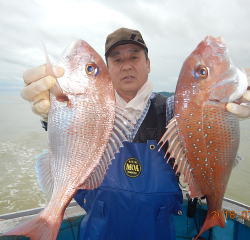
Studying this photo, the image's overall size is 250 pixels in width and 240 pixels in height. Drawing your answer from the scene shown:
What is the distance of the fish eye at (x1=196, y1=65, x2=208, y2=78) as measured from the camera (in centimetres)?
151

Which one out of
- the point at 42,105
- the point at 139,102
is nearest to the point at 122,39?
the point at 139,102

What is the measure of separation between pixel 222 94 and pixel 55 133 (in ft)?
4.63

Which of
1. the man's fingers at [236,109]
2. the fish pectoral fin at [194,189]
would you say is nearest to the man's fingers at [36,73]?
the man's fingers at [236,109]

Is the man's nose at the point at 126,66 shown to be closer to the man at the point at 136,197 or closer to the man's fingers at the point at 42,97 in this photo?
the man at the point at 136,197

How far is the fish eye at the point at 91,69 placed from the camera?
1.57m

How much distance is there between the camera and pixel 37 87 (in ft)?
4.75

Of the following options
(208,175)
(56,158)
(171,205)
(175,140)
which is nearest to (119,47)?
(175,140)

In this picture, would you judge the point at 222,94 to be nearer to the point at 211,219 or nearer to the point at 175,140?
the point at 175,140

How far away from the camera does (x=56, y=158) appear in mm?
1474

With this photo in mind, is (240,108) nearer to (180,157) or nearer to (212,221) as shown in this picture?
(180,157)

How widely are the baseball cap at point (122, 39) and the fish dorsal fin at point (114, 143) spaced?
128 centimetres

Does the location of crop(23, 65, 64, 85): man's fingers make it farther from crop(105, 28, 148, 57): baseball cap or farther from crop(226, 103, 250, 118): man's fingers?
crop(226, 103, 250, 118): man's fingers

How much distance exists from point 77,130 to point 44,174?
1.74 ft

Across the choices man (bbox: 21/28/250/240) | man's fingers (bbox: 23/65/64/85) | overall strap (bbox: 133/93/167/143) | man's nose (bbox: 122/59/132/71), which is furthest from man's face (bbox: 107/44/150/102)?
man's fingers (bbox: 23/65/64/85)
